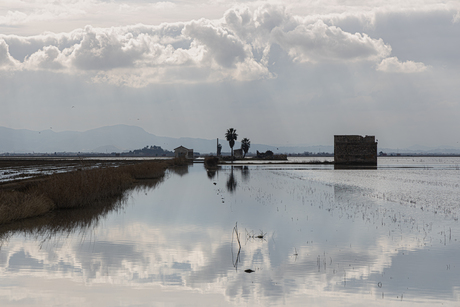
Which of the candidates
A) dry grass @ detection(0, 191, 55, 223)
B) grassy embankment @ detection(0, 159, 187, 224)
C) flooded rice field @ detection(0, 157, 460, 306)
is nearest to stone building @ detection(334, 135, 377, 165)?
grassy embankment @ detection(0, 159, 187, 224)

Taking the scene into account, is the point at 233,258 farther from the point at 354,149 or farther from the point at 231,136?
the point at 231,136

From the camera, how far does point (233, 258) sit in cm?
1139

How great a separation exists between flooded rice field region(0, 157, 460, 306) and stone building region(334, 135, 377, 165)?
8452 centimetres

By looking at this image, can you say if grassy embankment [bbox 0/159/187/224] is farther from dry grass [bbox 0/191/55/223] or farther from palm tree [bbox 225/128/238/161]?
palm tree [bbox 225/128/238/161]

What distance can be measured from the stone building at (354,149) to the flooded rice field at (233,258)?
84.5 m

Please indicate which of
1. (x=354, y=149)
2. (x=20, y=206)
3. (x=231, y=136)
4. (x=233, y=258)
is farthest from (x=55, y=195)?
(x=231, y=136)

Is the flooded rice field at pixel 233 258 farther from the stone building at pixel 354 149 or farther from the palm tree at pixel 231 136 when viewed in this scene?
the palm tree at pixel 231 136

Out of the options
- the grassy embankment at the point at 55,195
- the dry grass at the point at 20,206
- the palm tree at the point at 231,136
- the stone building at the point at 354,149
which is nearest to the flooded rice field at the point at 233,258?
the dry grass at the point at 20,206

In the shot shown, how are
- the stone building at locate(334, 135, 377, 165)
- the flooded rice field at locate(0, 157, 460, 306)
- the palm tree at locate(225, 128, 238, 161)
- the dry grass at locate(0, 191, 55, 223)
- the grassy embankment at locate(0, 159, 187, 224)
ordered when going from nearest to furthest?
the flooded rice field at locate(0, 157, 460, 306)
the dry grass at locate(0, 191, 55, 223)
the grassy embankment at locate(0, 159, 187, 224)
the stone building at locate(334, 135, 377, 165)
the palm tree at locate(225, 128, 238, 161)

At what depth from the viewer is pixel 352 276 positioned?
31.5 feet

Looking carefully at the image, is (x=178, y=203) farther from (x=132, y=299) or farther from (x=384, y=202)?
(x=132, y=299)

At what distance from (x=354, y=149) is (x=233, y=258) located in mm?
97315

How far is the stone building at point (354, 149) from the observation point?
104 m

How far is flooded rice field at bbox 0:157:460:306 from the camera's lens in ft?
27.6
